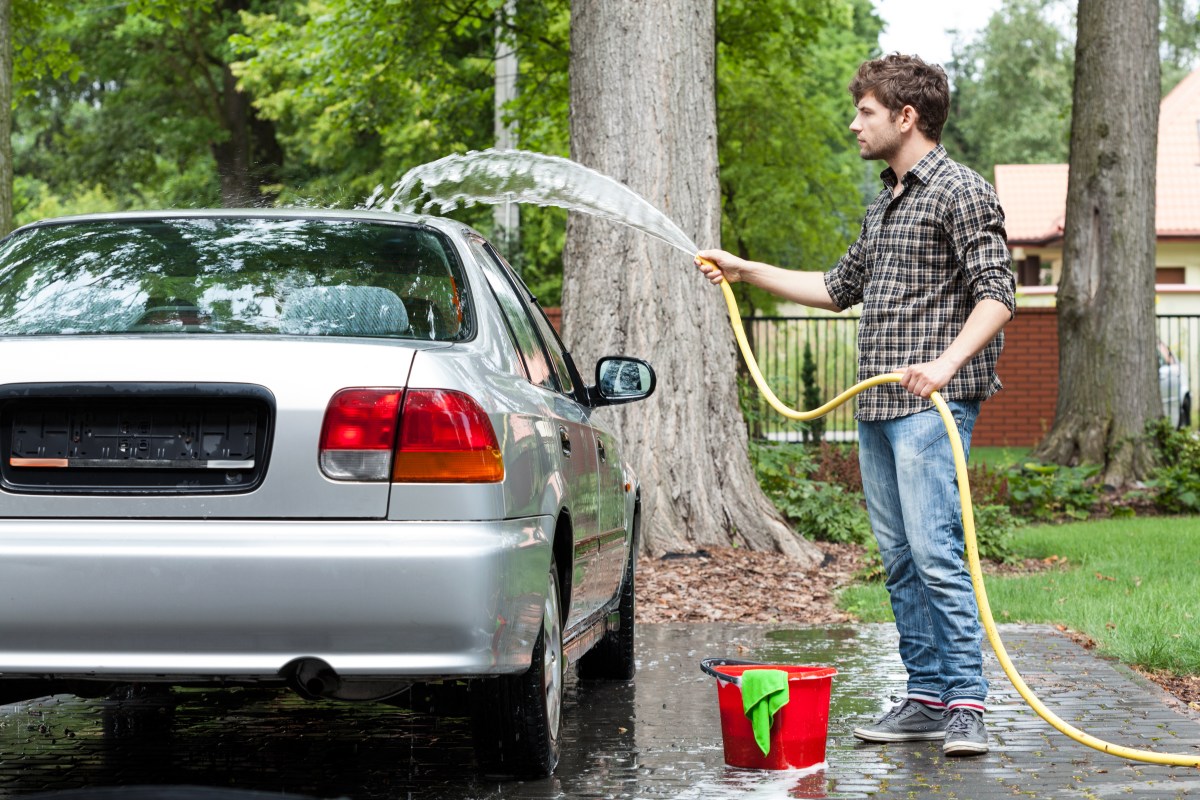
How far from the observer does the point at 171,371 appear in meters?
3.83

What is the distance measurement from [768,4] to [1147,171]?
6638 mm

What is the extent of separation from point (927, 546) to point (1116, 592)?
4.54 metres

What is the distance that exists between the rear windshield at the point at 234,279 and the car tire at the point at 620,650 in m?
2.34

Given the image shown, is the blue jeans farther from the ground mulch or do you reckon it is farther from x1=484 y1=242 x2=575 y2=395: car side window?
the ground mulch

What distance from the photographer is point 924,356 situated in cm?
525

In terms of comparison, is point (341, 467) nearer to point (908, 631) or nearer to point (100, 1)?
point (908, 631)

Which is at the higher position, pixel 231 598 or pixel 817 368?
pixel 817 368

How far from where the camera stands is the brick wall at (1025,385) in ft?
82.5

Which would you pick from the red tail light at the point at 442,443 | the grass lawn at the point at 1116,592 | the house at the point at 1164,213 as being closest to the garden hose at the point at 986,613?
the red tail light at the point at 442,443

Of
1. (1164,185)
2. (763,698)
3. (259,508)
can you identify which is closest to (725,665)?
(763,698)

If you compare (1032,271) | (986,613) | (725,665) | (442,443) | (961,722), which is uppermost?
(1032,271)

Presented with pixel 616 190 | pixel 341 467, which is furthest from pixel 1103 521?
pixel 341 467

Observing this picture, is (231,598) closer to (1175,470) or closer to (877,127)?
(877,127)

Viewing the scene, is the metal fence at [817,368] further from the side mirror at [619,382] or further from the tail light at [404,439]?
the tail light at [404,439]
